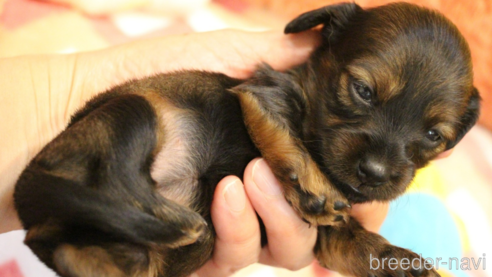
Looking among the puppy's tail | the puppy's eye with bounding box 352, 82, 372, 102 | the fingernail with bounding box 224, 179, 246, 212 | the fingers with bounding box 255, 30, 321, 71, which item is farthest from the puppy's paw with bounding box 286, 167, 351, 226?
the fingers with bounding box 255, 30, 321, 71

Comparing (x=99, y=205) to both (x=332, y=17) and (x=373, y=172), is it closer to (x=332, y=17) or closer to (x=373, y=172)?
(x=373, y=172)

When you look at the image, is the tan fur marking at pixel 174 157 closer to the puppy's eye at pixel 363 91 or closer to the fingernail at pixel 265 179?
the fingernail at pixel 265 179

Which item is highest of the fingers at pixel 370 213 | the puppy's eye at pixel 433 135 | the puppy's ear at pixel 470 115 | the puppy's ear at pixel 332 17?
the puppy's ear at pixel 332 17

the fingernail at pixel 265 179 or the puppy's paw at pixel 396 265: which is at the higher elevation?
the fingernail at pixel 265 179

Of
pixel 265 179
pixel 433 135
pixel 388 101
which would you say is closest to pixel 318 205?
pixel 265 179

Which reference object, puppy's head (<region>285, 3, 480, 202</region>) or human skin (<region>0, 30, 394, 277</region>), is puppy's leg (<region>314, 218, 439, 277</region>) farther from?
puppy's head (<region>285, 3, 480, 202</region>)

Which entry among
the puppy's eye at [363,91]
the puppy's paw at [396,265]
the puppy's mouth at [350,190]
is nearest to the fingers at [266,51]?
the puppy's eye at [363,91]
